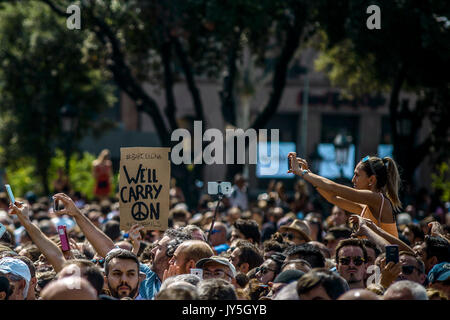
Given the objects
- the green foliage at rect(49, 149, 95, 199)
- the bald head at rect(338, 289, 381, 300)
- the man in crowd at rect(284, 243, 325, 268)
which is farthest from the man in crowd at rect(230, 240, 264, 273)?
the green foliage at rect(49, 149, 95, 199)

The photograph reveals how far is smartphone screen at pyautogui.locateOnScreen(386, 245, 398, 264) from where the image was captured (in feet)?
15.4

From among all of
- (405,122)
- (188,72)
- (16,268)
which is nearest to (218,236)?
(16,268)

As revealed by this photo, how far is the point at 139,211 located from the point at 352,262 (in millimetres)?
2241

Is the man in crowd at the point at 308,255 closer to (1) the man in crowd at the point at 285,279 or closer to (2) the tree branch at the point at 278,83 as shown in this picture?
(1) the man in crowd at the point at 285,279

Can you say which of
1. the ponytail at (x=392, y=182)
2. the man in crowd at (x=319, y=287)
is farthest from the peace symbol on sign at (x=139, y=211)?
the man in crowd at (x=319, y=287)

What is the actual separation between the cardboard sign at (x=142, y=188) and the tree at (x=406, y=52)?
740 cm

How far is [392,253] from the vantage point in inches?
187

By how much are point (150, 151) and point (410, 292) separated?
3.40 meters

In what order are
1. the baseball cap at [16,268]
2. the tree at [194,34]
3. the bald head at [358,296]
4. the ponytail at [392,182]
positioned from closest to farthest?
the bald head at [358,296], the baseball cap at [16,268], the ponytail at [392,182], the tree at [194,34]

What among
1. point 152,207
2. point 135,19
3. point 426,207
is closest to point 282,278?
point 152,207

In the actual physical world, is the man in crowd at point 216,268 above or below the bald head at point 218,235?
above

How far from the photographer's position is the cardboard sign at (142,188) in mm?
6848

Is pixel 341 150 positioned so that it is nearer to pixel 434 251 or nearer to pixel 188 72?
pixel 188 72
